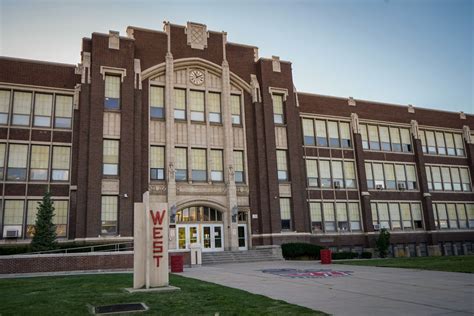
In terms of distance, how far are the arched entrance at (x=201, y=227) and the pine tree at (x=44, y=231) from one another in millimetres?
9273

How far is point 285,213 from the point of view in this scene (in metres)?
35.6

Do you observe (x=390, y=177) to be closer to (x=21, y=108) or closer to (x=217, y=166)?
(x=217, y=166)

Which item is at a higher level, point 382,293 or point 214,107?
point 214,107

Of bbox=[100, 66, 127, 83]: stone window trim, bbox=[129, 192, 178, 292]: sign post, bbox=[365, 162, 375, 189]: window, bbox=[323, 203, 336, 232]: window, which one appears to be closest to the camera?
bbox=[129, 192, 178, 292]: sign post

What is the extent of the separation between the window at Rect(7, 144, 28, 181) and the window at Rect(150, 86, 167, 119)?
9.53 metres

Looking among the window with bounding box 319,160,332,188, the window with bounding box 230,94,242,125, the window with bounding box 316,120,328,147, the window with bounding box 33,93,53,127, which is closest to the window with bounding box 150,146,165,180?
the window with bounding box 230,94,242,125

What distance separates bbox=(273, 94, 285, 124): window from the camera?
123ft

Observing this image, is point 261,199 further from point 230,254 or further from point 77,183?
point 77,183

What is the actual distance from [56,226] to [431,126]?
38.6 metres

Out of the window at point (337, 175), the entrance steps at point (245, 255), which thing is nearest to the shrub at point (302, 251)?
the entrance steps at point (245, 255)

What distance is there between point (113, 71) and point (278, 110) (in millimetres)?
14340

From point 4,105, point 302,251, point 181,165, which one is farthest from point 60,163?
point 302,251

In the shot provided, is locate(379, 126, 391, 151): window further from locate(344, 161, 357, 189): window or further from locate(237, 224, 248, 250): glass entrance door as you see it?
locate(237, 224, 248, 250): glass entrance door

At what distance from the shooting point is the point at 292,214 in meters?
35.7
